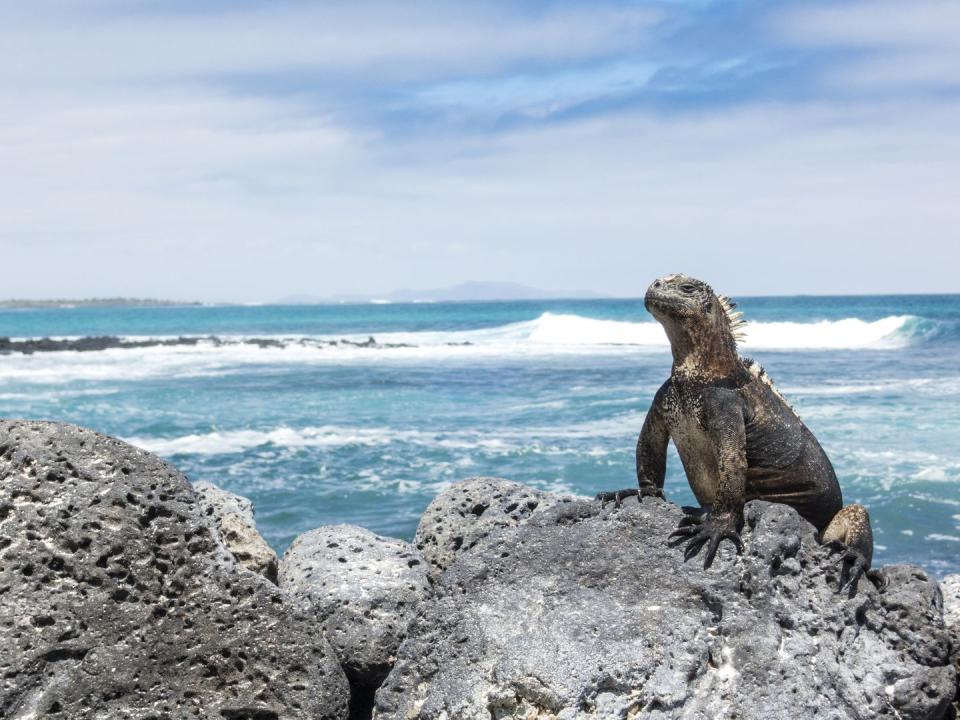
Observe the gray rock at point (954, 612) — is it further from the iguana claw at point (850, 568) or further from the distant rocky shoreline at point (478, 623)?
the iguana claw at point (850, 568)

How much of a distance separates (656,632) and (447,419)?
13.8m

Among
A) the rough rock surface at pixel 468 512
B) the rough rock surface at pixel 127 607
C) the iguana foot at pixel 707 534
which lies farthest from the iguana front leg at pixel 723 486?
the rough rock surface at pixel 127 607

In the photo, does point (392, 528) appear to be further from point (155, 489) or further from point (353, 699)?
point (155, 489)

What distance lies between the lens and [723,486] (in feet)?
13.4

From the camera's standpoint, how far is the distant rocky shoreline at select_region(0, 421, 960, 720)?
3.65 metres

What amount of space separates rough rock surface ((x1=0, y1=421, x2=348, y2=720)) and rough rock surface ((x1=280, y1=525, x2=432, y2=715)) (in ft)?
1.38

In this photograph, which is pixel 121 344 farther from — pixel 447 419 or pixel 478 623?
pixel 478 623

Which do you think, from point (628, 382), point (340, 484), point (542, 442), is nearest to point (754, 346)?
point (628, 382)

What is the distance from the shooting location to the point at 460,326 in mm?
69500

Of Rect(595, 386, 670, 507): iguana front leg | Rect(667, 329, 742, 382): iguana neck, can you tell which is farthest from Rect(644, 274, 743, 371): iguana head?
Rect(595, 386, 670, 507): iguana front leg

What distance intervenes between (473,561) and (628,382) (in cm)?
1965

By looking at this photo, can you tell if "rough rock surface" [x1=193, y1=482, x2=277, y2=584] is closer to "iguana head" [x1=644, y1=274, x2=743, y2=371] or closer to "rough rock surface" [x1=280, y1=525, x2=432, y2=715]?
"rough rock surface" [x1=280, y1=525, x2=432, y2=715]

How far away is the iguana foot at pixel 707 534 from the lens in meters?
3.90

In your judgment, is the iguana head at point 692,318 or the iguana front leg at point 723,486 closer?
the iguana front leg at point 723,486
